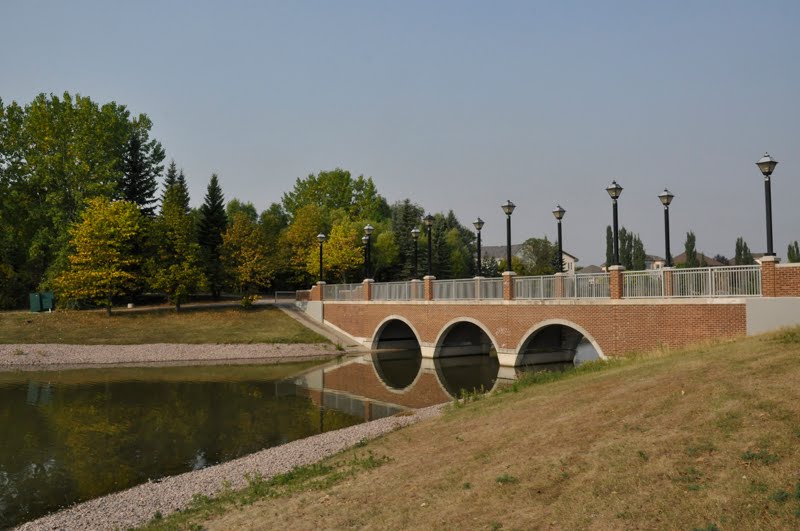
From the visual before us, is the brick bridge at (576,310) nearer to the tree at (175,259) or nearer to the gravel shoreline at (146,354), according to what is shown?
the gravel shoreline at (146,354)

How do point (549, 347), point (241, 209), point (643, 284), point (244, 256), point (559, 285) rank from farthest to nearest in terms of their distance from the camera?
point (241, 209) → point (244, 256) → point (549, 347) → point (559, 285) → point (643, 284)

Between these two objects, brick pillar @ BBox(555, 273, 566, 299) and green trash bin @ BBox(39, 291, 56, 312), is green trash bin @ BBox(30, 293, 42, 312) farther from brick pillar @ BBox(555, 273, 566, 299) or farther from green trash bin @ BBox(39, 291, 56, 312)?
brick pillar @ BBox(555, 273, 566, 299)

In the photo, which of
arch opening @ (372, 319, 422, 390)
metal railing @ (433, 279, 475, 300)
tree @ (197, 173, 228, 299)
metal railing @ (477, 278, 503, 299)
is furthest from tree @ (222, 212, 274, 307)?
metal railing @ (477, 278, 503, 299)

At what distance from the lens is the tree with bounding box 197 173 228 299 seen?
2039 inches

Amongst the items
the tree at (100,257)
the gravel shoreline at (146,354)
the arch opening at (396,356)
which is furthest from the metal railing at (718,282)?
the tree at (100,257)

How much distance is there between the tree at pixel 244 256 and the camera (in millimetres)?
51156

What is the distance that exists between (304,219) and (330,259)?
7.08 meters

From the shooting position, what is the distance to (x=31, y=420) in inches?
834

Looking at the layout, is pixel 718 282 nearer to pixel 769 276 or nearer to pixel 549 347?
pixel 769 276

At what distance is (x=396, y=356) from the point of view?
127 feet

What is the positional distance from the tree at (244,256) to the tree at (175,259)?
8.79 feet

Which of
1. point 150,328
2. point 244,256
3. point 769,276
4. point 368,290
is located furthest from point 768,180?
point 244,256

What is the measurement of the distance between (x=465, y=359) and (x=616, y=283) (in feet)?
45.8

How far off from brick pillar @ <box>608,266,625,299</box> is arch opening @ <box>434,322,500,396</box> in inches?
267
